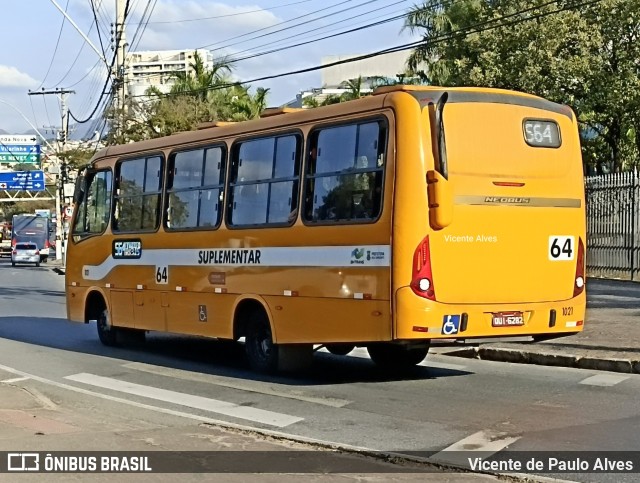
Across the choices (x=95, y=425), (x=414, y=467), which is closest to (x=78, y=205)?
(x=95, y=425)

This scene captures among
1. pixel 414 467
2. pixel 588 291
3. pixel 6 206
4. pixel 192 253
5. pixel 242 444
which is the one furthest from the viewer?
pixel 6 206

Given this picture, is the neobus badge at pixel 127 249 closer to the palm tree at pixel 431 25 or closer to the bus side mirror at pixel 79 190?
the bus side mirror at pixel 79 190

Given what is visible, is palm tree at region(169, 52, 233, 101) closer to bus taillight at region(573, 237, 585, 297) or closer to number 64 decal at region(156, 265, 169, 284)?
number 64 decal at region(156, 265, 169, 284)

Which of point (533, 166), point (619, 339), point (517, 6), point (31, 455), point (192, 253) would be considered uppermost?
point (517, 6)

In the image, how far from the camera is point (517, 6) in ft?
99.8

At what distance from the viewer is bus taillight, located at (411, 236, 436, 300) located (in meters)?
10.0

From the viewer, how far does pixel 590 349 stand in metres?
12.8

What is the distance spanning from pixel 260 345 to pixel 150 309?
2.82m

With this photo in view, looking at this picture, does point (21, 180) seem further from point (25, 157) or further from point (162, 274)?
point (162, 274)

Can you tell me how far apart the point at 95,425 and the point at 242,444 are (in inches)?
68.0

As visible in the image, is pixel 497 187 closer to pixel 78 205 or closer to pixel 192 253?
pixel 192 253

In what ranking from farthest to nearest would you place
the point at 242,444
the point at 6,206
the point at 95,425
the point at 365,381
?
the point at 6,206 < the point at 365,381 < the point at 95,425 < the point at 242,444

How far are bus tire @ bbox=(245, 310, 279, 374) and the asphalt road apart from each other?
185mm

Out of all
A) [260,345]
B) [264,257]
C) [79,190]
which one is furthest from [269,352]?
[79,190]
